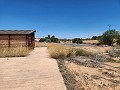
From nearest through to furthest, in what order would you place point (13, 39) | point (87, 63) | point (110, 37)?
1. point (87, 63)
2. point (13, 39)
3. point (110, 37)

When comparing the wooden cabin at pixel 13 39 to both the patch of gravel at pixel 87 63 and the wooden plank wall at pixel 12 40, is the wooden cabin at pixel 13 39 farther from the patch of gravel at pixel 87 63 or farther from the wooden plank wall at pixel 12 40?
the patch of gravel at pixel 87 63

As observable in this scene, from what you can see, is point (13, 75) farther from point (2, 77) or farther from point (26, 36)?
point (26, 36)

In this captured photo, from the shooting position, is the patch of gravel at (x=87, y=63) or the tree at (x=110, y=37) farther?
the tree at (x=110, y=37)

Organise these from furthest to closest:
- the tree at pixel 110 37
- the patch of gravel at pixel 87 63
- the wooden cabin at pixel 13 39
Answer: the tree at pixel 110 37 < the wooden cabin at pixel 13 39 < the patch of gravel at pixel 87 63

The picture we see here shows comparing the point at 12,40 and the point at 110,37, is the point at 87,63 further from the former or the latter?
the point at 110,37

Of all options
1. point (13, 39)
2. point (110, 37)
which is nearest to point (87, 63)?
point (13, 39)

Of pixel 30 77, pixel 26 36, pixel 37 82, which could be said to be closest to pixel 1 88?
pixel 37 82

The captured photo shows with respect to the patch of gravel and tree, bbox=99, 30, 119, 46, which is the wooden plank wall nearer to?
the patch of gravel

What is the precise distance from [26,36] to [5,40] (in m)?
2.25

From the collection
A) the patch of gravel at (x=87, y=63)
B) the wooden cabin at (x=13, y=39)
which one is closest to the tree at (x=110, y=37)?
the wooden cabin at (x=13, y=39)

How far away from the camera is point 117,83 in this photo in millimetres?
9938

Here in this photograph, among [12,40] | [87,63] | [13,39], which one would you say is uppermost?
[13,39]

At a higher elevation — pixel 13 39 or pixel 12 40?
pixel 13 39

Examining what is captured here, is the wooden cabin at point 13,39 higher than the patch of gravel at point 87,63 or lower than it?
higher
